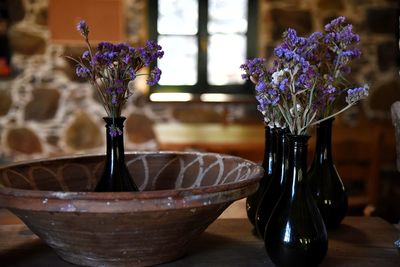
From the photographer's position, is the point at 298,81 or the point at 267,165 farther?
the point at 267,165

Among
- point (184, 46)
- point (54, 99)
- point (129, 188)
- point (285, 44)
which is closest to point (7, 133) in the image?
point (54, 99)

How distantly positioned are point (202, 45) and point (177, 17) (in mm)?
264

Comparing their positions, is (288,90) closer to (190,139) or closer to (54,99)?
(190,139)

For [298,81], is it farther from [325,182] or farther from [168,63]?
[168,63]

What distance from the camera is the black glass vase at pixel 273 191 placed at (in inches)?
39.5

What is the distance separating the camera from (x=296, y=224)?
0.86m

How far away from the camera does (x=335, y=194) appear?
3.65 feet

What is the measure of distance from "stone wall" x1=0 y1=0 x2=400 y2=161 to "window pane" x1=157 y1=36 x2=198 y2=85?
0.18 metres

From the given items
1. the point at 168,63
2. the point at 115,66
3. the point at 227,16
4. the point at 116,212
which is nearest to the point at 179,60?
the point at 168,63

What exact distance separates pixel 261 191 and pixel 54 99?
2945 millimetres

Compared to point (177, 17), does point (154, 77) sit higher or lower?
lower

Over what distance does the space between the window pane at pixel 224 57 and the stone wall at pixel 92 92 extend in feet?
0.52

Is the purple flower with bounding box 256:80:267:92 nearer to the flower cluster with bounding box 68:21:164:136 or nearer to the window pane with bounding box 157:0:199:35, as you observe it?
the flower cluster with bounding box 68:21:164:136

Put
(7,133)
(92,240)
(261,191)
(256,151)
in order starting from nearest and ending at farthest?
1. (92,240)
2. (261,191)
3. (256,151)
4. (7,133)
